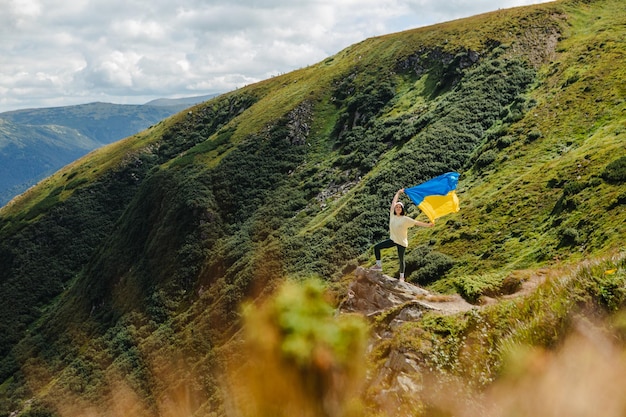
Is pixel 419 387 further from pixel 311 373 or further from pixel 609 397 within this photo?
pixel 609 397

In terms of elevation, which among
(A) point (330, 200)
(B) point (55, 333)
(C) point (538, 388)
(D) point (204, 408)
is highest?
(C) point (538, 388)

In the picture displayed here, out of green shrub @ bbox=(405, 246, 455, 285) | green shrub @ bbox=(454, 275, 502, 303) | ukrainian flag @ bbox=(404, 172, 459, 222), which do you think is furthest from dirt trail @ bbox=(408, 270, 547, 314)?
green shrub @ bbox=(405, 246, 455, 285)

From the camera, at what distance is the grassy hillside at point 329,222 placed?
12633mm

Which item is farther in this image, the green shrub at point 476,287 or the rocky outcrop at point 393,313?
the green shrub at point 476,287

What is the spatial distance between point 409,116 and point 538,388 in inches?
3154

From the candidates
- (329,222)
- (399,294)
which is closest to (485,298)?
(399,294)

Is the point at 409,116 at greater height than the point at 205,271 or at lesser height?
greater

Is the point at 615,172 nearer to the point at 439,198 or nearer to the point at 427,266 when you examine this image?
the point at 427,266

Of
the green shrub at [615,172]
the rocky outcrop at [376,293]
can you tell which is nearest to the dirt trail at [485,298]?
the rocky outcrop at [376,293]

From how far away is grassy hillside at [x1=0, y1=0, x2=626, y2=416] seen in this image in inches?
497

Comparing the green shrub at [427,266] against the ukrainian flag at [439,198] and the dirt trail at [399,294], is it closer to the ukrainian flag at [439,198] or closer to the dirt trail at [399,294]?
→ the dirt trail at [399,294]

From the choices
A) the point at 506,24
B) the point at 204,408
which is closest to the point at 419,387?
the point at 204,408

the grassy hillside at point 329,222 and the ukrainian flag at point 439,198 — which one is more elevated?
the ukrainian flag at point 439,198

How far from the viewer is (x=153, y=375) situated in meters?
65.5
